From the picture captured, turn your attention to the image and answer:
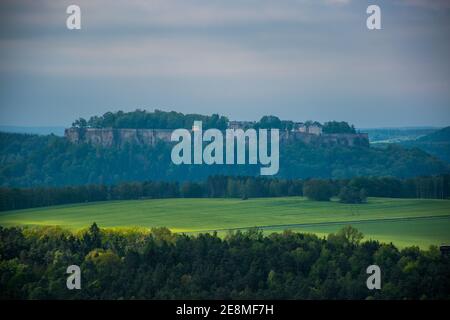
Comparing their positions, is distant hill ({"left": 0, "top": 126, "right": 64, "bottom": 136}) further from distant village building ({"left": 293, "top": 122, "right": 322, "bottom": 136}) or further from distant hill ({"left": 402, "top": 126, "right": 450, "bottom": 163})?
distant hill ({"left": 402, "top": 126, "right": 450, "bottom": 163})

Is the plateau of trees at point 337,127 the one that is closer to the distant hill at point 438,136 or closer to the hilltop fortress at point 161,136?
the hilltop fortress at point 161,136

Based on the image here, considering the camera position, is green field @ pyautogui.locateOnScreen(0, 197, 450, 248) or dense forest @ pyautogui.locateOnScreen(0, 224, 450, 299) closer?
dense forest @ pyautogui.locateOnScreen(0, 224, 450, 299)

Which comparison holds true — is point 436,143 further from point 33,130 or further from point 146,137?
point 33,130

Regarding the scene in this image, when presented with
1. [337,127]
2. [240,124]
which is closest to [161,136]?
[240,124]

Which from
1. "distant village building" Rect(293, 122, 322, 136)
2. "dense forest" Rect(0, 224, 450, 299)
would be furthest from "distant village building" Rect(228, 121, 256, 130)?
"dense forest" Rect(0, 224, 450, 299)

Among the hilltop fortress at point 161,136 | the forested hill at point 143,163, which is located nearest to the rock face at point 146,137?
the hilltop fortress at point 161,136
